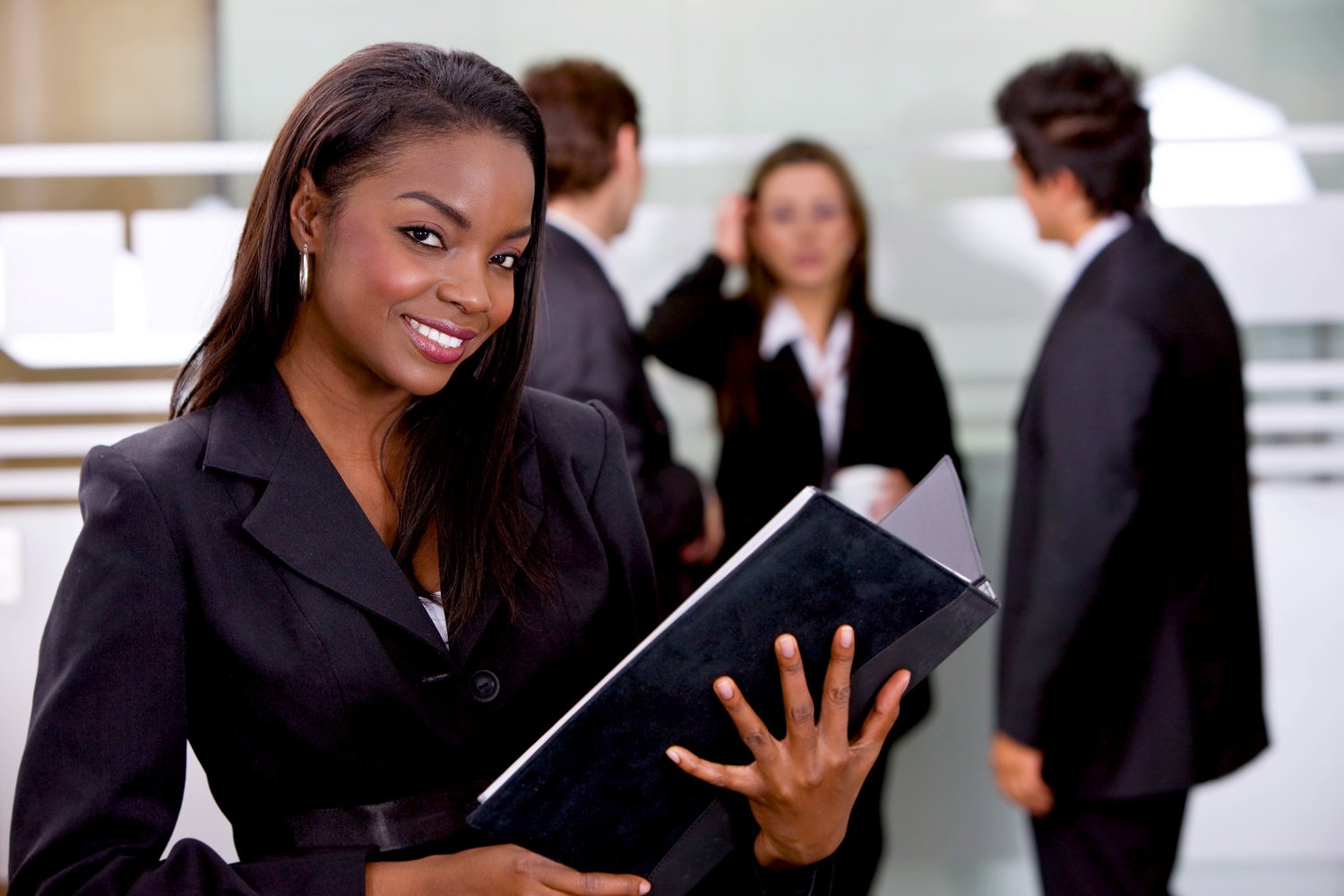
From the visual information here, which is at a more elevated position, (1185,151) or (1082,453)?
(1185,151)

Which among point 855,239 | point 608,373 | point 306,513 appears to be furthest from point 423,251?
point 855,239

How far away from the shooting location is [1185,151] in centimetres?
348

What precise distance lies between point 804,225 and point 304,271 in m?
2.14

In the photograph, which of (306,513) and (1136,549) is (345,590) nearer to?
(306,513)

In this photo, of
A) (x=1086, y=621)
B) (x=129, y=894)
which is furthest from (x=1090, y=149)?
(x=129, y=894)

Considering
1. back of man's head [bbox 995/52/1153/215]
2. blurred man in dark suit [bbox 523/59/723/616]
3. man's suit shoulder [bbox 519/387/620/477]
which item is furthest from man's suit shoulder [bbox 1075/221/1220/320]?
man's suit shoulder [bbox 519/387/620/477]

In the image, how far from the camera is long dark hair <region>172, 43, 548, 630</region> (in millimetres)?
A: 1259

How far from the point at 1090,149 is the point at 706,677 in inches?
81.1

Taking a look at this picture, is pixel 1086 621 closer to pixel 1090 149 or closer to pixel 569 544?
pixel 1090 149

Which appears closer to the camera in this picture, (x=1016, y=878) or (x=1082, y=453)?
(x=1082, y=453)

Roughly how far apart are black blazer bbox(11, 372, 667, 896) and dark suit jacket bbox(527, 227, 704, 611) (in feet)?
3.58

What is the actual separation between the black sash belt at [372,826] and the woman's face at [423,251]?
0.39 meters

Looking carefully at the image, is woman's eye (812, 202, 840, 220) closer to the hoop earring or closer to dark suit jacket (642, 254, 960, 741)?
dark suit jacket (642, 254, 960, 741)

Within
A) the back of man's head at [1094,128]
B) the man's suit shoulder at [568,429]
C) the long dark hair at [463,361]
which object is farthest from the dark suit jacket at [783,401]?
the long dark hair at [463,361]
